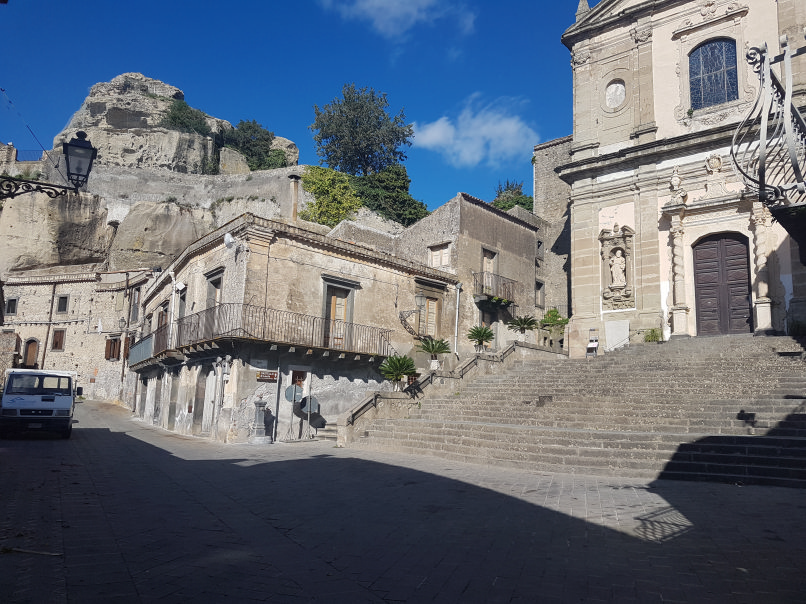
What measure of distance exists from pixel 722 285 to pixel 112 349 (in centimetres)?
3196

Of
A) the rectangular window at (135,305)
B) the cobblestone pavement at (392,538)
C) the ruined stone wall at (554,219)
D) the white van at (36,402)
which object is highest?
the ruined stone wall at (554,219)

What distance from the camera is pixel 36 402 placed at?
15047mm

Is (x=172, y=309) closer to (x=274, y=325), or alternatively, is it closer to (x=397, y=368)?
(x=274, y=325)

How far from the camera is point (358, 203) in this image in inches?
1487

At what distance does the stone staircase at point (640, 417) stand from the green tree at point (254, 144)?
4360 cm

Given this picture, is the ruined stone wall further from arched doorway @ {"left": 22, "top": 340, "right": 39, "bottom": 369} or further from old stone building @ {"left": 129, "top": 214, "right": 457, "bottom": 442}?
arched doorway @ {"left": 22, "top": 340, "right": 39, "bottom": 369}

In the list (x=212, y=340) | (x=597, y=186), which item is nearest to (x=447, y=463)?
(x=212, y=340)

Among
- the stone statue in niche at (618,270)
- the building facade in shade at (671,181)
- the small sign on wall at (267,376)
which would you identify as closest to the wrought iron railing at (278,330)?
the small sign on wall at (267,376)

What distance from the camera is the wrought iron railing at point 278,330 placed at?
16391 millimetres

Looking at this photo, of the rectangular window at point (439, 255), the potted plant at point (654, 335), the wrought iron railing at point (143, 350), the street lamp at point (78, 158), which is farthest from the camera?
the rectangular window at point (439, 255)

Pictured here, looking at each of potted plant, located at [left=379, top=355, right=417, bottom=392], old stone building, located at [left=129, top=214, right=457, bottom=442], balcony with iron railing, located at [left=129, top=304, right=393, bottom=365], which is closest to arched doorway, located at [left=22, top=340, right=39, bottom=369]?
old stone building, located at [left=129, top=214, right=457, bottom=442]

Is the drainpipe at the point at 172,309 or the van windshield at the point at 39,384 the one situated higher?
the drainpipe at the point at 172,309

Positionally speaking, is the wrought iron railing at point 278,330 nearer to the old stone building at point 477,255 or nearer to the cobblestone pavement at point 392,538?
the old stone building at point 477,255

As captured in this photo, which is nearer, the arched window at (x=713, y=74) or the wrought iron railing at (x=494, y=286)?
the arched window at (x=713, y=74)
